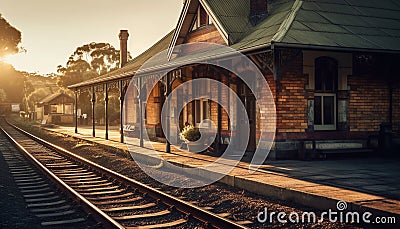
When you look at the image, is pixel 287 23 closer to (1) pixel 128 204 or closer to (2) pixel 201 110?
(2) pixel 201 110

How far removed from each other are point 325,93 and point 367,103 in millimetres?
1450

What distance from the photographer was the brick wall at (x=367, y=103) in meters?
14.5

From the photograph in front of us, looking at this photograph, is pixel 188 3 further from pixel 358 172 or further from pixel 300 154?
pixel 358 172

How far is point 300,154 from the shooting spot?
13.5 metres

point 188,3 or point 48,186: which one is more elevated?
point 188,3

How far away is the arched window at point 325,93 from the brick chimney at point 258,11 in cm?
305

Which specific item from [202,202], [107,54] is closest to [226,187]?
[202,202]

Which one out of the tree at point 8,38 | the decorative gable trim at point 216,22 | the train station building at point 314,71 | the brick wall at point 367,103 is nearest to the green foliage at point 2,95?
the tree at point 8,38

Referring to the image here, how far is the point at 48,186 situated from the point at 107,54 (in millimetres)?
64005

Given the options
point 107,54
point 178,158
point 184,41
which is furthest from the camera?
point 107,54

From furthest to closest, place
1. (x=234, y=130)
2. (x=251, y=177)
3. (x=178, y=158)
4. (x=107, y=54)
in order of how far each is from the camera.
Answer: (x=107, y=54) → (x=234, y=130) → (x=178, y=158) → (x=251, y=177)

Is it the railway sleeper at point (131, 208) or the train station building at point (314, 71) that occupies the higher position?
the train station building at point (314, 71)

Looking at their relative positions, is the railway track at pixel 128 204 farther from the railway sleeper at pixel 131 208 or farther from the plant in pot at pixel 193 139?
the plant in pot at pixel 193 139

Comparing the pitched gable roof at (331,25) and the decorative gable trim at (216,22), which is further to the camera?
the decorative gable trim at (216,22)
